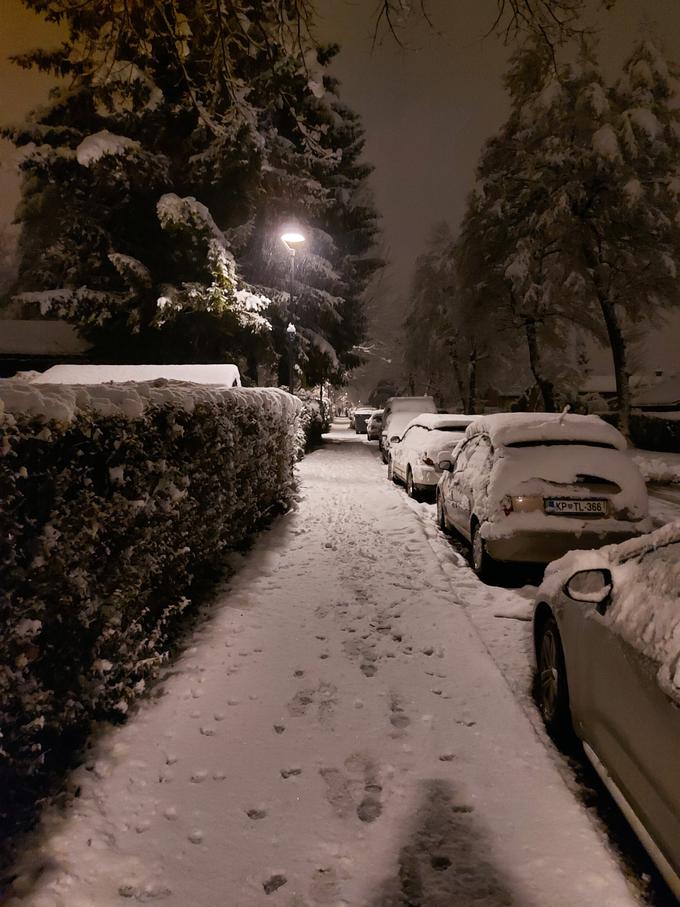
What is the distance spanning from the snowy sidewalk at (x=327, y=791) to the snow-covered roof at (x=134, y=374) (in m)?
9.01

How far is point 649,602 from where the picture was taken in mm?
2395

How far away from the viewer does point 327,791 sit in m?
2.80

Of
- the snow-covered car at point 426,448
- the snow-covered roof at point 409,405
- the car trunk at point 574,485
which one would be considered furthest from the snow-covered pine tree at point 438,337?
the car trunk at point 574,485

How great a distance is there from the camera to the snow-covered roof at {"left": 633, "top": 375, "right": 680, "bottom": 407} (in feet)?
140

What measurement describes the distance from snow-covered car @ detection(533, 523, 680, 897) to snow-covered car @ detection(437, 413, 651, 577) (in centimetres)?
215

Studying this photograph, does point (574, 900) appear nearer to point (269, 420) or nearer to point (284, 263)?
point (269, 420)

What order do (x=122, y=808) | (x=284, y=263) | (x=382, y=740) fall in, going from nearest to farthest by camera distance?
1. (x=122, y=808)
2. (x=382, y=740)
3. (x=284, y=263)

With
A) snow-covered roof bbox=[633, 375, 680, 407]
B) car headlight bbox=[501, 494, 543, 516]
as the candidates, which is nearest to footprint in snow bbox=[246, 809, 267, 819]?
car headlight bbox=[501, 494, 543, 516]

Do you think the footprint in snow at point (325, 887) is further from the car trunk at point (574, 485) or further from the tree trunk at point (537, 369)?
the tree trunk at point (537, 369)

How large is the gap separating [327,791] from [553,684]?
5.09ft

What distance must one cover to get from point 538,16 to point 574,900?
5432mm

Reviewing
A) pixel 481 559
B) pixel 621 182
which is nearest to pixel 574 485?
pixel 481 559

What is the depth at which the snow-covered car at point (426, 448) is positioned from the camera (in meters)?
10.7

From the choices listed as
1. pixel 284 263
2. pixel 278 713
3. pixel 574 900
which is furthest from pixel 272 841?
pixel 284 263
